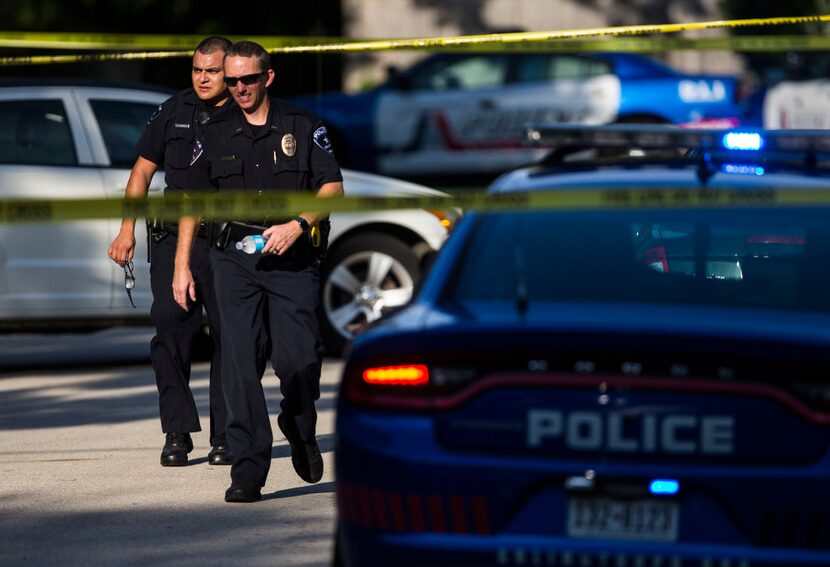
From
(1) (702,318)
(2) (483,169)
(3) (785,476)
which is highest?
(1) (702,318)

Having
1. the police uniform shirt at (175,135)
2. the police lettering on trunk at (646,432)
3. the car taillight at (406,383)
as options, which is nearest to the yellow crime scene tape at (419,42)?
the police uniform shirt at (175,135)

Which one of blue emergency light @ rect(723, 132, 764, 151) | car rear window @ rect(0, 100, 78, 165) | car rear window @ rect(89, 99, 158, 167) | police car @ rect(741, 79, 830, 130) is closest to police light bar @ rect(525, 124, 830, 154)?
blue emergency light @ rect(723, 132, 764, 151)

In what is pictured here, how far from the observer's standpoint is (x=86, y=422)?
9.06m

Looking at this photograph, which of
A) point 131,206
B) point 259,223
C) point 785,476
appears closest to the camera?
point 785,476

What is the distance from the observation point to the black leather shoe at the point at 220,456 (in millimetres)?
7793

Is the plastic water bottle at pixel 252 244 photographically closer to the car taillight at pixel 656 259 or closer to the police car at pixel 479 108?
the car taillight at pixel 656 259

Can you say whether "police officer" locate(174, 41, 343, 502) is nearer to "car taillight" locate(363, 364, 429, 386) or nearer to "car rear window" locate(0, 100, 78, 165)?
"car taillight" locate(363, 364, 429, 386)

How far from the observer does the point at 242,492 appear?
272 inches

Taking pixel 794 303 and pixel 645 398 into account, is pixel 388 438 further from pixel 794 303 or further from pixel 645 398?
pixel 794 303

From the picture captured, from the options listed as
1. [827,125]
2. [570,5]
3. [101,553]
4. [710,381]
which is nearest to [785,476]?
[710,381]

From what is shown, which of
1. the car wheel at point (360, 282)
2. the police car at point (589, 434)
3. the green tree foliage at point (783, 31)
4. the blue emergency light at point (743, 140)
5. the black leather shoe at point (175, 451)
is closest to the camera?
the police car at point (589, 434)

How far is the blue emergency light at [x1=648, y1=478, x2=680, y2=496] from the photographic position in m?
4.26

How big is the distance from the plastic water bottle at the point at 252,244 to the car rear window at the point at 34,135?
408 centimetres

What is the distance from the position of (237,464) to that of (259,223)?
93cm
